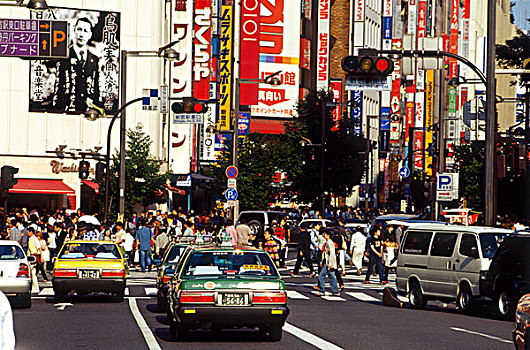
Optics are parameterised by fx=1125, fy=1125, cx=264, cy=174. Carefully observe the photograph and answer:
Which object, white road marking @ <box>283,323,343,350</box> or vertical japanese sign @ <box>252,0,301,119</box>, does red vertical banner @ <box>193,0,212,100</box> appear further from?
white road marking @ <box>283,323,343,350</box>

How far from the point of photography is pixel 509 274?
856 inches

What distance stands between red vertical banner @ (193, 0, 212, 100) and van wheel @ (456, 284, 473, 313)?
63400 millimetres

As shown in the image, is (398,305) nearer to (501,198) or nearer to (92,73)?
(501,198)

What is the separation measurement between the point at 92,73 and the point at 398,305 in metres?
43.6

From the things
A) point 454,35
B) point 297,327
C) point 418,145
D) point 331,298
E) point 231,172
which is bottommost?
point 331,298

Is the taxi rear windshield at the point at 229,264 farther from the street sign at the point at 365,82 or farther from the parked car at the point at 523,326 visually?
the street sign at the point at 365,82

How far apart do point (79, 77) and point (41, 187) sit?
8053 mm

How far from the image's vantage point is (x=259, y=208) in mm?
56344

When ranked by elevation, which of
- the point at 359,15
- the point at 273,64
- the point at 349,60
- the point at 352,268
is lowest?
the point at 352,268

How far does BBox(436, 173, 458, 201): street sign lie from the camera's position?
107ft

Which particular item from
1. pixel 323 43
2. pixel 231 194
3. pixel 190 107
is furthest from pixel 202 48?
pixel 190 107

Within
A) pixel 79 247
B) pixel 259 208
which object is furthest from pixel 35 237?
pixel 259 208

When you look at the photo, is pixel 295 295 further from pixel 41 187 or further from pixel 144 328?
pixel 41 187

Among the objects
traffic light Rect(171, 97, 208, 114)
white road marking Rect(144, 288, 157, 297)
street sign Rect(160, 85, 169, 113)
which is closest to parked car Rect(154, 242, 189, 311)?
white road marking Rect(144, 288, 157, 297)
